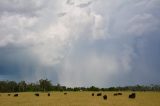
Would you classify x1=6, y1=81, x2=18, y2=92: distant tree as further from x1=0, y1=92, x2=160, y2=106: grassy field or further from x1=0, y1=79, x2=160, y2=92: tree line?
x1=0, y1=92, x2=160, y2=106: grassy field

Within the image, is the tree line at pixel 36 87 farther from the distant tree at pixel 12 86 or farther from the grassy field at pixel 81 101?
the grassy field at pixel 81 101

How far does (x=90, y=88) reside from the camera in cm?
14150

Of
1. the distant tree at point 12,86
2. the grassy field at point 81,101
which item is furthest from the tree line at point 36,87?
the grassy field at point 81,101

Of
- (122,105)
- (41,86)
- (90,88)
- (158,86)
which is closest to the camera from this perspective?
(122,105)

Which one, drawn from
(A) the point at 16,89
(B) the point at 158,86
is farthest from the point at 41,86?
(B) the point at 158,86

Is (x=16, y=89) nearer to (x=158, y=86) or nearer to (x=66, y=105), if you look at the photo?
(x=158, y=86)

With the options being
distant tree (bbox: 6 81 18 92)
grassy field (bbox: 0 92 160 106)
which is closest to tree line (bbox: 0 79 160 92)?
distant tree (bbox: 6 81 18 92)

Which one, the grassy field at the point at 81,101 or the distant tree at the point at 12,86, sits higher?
the distant tree at the point at 12,86

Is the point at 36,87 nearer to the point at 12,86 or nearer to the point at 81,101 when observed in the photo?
the point at 12,86

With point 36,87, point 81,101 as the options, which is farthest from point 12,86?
point 81,101

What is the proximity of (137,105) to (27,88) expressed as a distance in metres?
109

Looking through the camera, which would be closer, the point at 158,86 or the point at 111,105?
the point at 111,105

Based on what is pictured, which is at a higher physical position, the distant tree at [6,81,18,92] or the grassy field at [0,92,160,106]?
the distant tree at [6,81,18,92]

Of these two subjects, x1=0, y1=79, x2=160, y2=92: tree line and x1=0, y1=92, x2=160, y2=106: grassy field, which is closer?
x1=0, y1=92, x2=160, y2=106: grassy field
